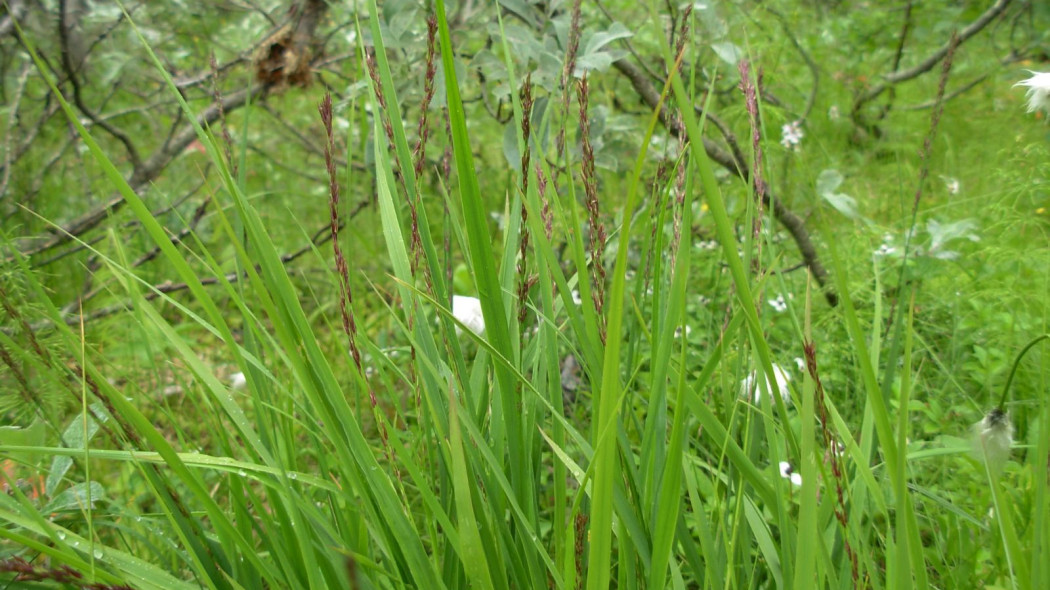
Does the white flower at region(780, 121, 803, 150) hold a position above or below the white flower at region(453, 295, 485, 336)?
above

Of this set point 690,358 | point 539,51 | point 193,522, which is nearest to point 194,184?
point 539,51

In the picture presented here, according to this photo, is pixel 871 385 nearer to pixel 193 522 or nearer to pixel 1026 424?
pixel 193 522

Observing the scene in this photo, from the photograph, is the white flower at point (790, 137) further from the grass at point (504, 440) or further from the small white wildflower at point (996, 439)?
the small white wildflower at point (996, 439)

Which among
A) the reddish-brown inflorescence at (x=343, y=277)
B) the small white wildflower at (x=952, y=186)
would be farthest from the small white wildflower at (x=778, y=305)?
the reddish-brown inflorescence at (x=343, y=277)

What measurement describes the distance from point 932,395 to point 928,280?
40cm

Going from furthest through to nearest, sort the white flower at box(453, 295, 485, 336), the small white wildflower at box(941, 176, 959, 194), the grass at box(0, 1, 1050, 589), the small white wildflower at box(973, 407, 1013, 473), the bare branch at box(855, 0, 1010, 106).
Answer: the bare branch at box(855, 0, 1010, 106) → the small white wildflower at box(941, 176, 959, 194) → the white flower at box(453, 295, 485, 336) → the small white wildflower at box(973, 407, 1013, 473) → the grass at box(0, 1, 1050, 589)

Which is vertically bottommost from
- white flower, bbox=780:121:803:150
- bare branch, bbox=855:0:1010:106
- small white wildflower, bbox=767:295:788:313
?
small white wildflower, bbox=767:295:788:313

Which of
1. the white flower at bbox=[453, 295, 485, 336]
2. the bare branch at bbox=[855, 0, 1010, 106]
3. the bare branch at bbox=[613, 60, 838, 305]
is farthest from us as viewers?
the bare branch at bbox=[855, 0, 1010, 106]

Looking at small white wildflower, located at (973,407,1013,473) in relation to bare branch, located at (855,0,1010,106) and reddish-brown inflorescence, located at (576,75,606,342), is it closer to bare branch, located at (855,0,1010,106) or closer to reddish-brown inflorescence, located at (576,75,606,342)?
reddish-brown inflorescence, located at (576,75,606,342)

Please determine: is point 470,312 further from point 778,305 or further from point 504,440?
point 778,305

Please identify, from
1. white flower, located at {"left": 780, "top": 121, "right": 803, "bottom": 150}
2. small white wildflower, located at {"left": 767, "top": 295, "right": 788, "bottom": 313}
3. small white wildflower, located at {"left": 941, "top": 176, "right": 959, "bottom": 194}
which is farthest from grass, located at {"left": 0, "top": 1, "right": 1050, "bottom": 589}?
small white wildflower, located at {"left": 941, "top": 176, "right": 959, "bottom": 194}

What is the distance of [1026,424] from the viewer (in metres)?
1.32

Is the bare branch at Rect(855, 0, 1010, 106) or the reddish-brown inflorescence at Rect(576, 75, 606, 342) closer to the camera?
the reddish-brown inflorescence at Rect(576, 75, 606, 342)

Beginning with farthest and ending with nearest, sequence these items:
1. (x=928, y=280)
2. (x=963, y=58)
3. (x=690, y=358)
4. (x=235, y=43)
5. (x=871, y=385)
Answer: (x=963, y=58), (x=235, y=43), (x=928, y=280), (x=690, y=358), (x=871, y=385)
